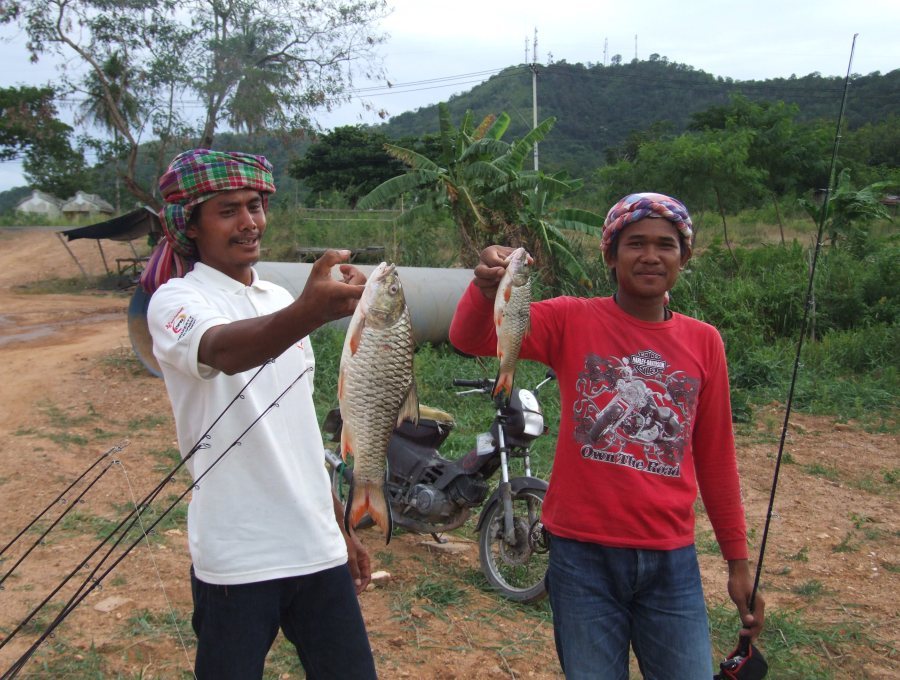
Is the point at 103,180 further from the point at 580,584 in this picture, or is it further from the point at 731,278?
the point at 580,584

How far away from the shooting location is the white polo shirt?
2.02 meters

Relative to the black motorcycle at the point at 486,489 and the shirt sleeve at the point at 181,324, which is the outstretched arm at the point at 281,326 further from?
the black motorcycle at the point at 486,489

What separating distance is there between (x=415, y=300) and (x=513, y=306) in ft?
25.9

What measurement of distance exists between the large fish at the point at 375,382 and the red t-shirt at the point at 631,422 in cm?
47

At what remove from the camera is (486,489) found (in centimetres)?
493

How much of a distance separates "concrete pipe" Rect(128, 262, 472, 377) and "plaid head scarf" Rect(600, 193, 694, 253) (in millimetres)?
7237

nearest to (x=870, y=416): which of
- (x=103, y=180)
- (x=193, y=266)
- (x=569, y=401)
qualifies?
(x=569, y=401)

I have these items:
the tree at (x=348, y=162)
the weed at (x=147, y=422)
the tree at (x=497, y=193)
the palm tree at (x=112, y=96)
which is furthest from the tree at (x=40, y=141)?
the weed at (x=147, y=422)

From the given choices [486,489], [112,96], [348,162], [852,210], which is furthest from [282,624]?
[348,162]

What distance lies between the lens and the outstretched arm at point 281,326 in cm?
173

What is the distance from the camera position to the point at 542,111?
1768 inches

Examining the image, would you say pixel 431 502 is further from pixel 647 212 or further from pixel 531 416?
pixel 647 212

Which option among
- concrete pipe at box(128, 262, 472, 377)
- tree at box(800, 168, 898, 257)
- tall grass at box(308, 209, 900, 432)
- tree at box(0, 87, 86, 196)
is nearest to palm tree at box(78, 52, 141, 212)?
tree at box(0, 87, 86, 196)

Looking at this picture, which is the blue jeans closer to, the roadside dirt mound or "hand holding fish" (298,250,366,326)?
"hand holding fish" (298,250,366,326)
